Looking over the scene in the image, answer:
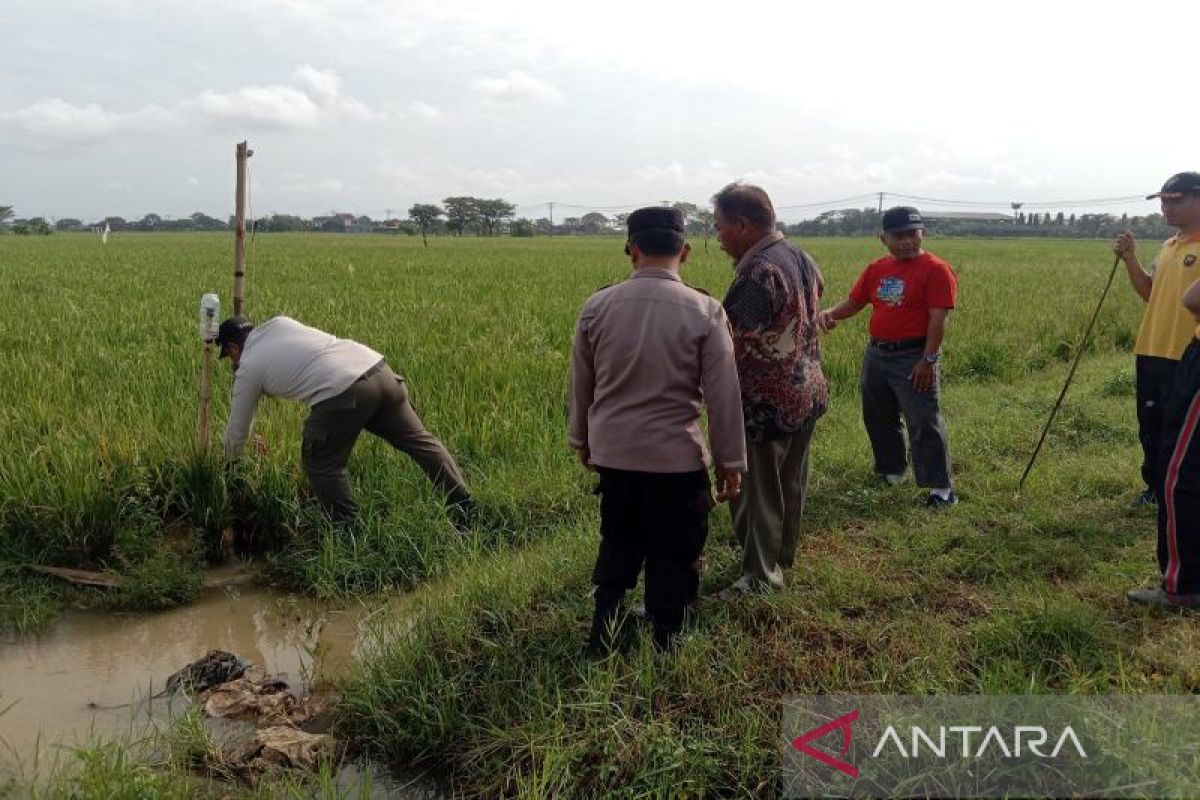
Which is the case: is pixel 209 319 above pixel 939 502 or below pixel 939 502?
above

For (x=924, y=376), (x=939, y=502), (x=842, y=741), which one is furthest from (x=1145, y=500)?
(x=842, y=741)

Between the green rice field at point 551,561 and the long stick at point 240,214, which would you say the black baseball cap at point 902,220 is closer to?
the green rice field at point 551,561

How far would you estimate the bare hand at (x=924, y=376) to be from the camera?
4.55 m

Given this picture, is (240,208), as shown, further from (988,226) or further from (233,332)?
(988,226)

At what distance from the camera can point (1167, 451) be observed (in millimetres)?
3264

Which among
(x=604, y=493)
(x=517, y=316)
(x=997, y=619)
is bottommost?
(x=997, y=619)

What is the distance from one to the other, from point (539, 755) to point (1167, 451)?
266 cm

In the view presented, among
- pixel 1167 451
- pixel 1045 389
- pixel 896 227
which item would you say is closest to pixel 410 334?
pixel 896 227

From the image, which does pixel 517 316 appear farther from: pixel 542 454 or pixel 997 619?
pixel 997 619

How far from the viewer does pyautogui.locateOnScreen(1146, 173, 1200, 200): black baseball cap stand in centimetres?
391

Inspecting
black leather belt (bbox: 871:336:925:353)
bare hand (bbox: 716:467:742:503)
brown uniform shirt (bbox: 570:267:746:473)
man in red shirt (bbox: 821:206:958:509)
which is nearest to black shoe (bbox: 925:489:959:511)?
man in red shirt (bbox: 821:206:958:509)

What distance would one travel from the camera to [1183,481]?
317 centimetres

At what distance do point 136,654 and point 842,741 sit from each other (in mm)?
2933

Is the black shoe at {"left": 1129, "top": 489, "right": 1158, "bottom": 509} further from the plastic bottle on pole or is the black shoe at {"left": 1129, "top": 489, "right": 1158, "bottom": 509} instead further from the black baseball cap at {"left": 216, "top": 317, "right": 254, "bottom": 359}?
the plastic bottle on pole
